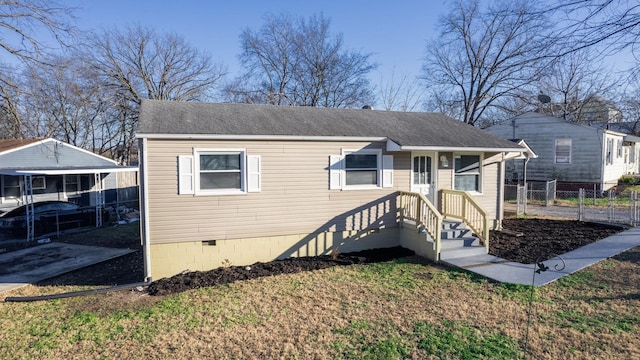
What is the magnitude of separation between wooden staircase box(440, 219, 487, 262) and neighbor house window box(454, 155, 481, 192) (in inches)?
70.1

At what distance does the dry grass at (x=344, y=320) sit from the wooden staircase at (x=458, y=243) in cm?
117

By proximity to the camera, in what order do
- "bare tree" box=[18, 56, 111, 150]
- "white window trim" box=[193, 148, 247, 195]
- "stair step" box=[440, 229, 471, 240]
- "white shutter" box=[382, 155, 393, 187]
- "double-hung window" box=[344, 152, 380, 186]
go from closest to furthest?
"white window trim" box=[193, 148, 247, 195], "stair step" box=[440, 229, 471, 240], "double-hung window" box=[344, 152, 380, 186], "white shutter" box=[382, 155, 393, 187], "bare tree" box=[18, 56, 111, 150]

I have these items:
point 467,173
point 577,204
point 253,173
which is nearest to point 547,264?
point 467,173

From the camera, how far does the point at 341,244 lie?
9.52m

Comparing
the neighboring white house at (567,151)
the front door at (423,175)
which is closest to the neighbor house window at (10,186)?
the front door at (423,175)

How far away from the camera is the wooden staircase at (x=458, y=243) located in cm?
877

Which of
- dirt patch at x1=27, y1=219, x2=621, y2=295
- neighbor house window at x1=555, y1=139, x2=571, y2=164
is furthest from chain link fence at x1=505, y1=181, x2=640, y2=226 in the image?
neighbor house window at x1=555, y1=139, x2=571, y2=164

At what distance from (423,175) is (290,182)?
397 centimetres

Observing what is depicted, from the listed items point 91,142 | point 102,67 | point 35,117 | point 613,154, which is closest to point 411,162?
point 613,154

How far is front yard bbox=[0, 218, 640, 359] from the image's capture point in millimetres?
4691

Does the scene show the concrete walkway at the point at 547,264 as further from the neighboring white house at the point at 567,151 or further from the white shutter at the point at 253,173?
the neighboring white house at the point at 567,151

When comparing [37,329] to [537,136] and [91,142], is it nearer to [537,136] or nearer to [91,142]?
[537,136]

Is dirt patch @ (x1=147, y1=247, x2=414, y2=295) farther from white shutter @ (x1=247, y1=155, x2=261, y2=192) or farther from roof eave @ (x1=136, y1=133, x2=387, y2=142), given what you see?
roof eave @ (x1=136, y1=133, x2=387, y2=142)

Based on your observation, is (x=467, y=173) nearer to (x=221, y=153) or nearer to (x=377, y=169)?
(x=377, y=169)
